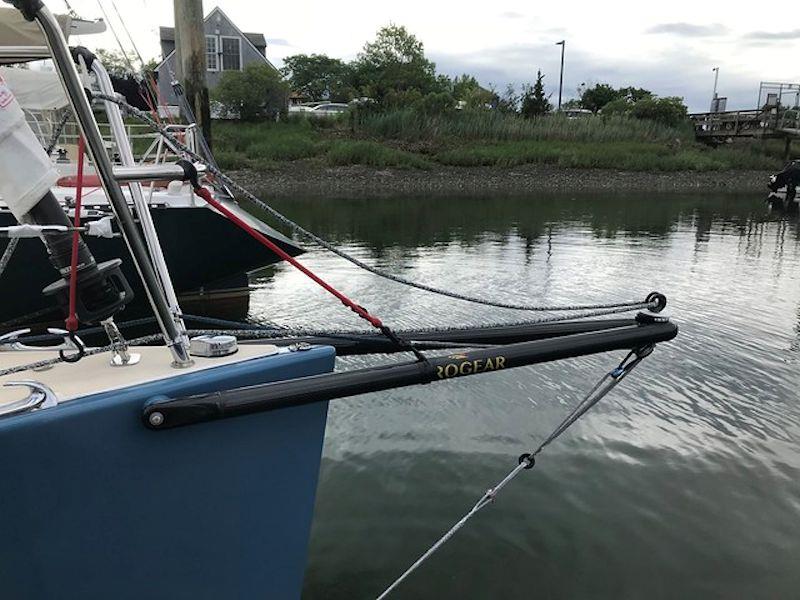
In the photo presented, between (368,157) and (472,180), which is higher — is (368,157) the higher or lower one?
the higher one

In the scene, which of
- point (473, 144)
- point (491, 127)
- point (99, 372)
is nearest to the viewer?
point (99, 372)

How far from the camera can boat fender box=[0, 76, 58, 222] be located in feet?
6.41

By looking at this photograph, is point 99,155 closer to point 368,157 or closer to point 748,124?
point 368,157

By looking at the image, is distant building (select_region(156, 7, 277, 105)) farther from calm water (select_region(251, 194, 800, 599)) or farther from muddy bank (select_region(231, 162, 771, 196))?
Answer: calm water (select_region(251, 194, 800, 599))

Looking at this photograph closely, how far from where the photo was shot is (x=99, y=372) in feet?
7.09

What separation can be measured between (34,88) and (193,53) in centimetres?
574

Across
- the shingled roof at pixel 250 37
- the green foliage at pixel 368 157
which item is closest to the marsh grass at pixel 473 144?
the green foliage at pixel 368 157

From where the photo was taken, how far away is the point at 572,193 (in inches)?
1092

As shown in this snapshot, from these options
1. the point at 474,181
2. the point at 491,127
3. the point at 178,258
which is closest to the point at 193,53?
the point at 178,258

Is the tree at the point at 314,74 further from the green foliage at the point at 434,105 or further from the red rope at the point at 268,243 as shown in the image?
the red rope at the point at 268,243

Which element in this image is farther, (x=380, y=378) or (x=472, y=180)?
(x=472, y=180)

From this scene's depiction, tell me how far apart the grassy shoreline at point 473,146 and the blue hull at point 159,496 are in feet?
87.3

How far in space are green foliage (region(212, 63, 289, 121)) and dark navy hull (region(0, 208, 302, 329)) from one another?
27822 millimetres

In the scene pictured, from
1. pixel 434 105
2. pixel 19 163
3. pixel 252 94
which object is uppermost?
pixel 252 94
